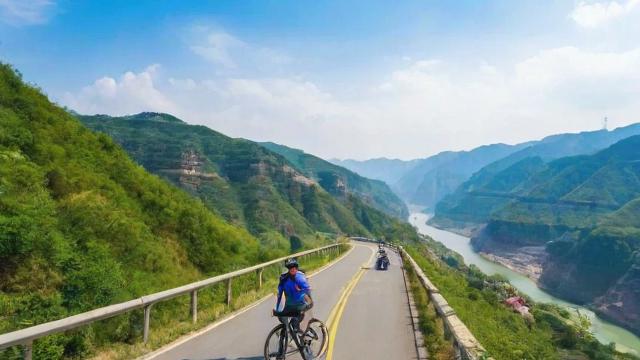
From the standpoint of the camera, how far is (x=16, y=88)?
23312 millimetres

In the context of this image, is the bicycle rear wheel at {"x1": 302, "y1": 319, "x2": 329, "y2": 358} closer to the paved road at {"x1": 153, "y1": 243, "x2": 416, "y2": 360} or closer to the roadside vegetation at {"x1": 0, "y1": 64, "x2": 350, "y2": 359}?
the paved road at {"x1": 153, "y1": 243, "x2": 416, "y2": 360}

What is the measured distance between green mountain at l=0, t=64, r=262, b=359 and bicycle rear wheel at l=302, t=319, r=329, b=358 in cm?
428

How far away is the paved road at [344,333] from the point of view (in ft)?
27.8

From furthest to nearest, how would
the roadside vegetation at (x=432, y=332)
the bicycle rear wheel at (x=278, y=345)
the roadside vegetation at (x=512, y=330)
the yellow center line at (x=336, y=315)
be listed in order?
the roadside vegetation at (x=512, y=330) → the yellow center line at (x=336, y=315) → the roadside vegetation at (x=432, y=332) → the bicycle rear wheel at (x=278, y=345)

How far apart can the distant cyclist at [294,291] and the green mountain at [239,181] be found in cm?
8014

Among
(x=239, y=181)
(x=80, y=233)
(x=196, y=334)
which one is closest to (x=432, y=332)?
(x=196, y=334)

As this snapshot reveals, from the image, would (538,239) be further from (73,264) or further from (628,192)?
(73,264)

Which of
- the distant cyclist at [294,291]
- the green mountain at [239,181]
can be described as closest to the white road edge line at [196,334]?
the distant cyclist at [294,291]

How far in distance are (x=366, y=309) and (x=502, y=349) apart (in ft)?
15.3

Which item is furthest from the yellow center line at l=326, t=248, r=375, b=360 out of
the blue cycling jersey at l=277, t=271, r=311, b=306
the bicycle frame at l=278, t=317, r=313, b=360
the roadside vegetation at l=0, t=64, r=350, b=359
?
the roadside vegetation at l=0, t=64, r=350, b=359

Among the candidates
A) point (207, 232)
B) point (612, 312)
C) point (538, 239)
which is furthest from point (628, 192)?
point (207, 232)

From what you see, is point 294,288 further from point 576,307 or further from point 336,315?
point 576,307

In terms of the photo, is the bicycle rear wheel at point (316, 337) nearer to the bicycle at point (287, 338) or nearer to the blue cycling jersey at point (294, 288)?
the bicycle at point (287, 338)

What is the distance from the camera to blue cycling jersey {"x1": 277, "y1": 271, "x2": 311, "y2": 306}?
775 cm
